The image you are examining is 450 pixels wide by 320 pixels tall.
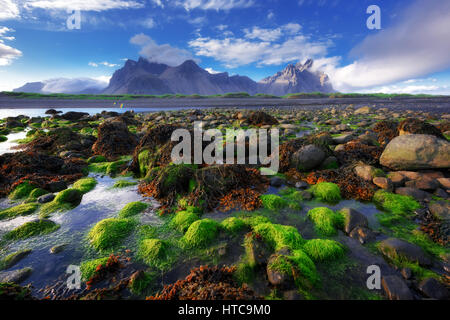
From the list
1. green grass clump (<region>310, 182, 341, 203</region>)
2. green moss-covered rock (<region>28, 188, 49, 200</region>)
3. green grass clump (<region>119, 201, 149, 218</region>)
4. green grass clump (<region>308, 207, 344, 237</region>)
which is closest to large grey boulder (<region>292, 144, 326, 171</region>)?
green grass clump (<region>310, 182, 341, 203</region>)

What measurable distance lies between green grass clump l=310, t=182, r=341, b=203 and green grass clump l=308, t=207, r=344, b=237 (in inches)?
40.6

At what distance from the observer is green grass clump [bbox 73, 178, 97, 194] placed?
21.0ft

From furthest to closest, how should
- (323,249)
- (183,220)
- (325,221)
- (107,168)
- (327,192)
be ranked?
(107,168) → (327,192) → (183,220) → (325,221) → (323,249)

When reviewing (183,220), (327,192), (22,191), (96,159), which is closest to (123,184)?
(22,191)

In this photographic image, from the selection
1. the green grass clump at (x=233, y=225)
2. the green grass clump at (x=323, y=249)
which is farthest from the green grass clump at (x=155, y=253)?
the green grass clump at (x=323, y=249)

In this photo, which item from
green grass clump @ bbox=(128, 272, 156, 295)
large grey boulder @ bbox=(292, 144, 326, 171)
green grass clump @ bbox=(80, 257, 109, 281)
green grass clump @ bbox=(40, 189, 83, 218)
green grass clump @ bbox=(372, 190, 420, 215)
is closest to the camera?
green grass clump @ bbox=(128, 272, 156, 295)

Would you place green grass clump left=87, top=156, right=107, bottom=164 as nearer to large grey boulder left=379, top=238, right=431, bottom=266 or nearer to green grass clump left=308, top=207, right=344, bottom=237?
green grass clump left=308, top=207, right=344, bottom=237

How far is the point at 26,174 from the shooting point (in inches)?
279

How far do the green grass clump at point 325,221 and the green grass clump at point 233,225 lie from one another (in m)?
1.68

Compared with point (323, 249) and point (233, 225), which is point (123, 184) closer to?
point (233, 225)

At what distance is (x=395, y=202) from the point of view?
5.17 m

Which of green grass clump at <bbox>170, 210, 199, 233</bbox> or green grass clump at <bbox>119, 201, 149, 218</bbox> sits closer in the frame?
green grass clump at <bbox>170, 210, 199, 233</bbox>

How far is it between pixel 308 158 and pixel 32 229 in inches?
328

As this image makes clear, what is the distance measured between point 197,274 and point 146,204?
10.1ft
